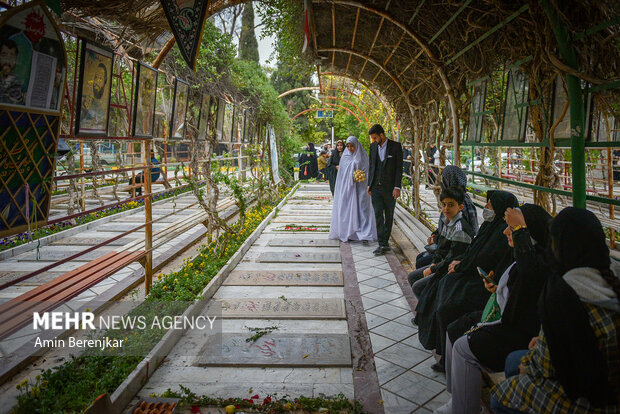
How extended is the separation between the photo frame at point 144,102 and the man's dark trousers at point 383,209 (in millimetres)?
3438

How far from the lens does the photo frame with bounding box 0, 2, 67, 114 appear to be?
2672mm

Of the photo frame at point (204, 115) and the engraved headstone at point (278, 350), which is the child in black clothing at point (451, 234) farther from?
the photo frame at point (204, 115)

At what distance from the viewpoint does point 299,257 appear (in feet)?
21.4

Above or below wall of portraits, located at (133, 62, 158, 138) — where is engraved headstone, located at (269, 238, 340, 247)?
below

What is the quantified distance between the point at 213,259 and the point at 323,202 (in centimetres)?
692

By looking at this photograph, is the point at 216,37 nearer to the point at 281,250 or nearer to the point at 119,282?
the point at 281,250

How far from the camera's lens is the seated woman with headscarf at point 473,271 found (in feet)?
9.29

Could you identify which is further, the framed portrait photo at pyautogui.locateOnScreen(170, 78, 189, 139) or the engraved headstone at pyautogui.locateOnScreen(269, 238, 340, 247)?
the engraved headstone at pyautogui.locateOnScreen(269, 238, 340, 247)

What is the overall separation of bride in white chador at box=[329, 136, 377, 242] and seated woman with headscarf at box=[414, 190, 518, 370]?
169 inches

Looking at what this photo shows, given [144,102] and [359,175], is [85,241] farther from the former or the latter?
[359,175]

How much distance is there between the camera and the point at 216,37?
709 centimetres

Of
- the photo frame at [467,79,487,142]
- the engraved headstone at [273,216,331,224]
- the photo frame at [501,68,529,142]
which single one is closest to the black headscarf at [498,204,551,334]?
the photo frame at [501,68,529,142]

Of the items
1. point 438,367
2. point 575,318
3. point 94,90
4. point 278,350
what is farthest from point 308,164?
point 575,318

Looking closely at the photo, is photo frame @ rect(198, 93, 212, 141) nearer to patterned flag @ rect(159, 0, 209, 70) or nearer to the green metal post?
patterned flag @ rect(159, 0, 209, 70)
